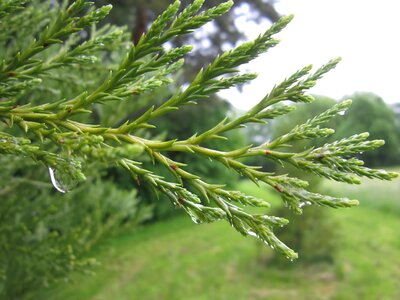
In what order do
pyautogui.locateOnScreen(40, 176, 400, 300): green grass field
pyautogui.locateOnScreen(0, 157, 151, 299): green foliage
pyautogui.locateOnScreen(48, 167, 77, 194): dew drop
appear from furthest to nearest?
pyautogui.locateOnScreen(40, 176, 400, 300): green grass field
pyautogui.locateOnScreen(0, 157, 151, 299): green foliage
pyautogui.locateOnScreen(48, 167, 77, 194): dew drop

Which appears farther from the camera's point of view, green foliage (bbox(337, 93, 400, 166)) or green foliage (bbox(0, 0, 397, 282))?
green foliage (bbox(337, 93, 400, 166))

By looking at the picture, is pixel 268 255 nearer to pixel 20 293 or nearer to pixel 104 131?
pixel 20 293

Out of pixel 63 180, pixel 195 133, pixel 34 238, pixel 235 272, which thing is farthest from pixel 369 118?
pixel 63 180

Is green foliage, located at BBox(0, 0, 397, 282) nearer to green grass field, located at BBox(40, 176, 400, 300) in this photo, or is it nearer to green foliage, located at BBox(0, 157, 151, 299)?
green foliage, located at BBox(0, 157, 151, 299)

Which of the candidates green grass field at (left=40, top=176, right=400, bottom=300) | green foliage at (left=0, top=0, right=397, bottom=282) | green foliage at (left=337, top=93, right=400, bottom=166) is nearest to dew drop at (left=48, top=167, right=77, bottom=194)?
green foliage at (left=0, top=0, right=397, bottom=282)

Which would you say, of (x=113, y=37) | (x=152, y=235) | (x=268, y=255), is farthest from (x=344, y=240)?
(x=113, y=37)

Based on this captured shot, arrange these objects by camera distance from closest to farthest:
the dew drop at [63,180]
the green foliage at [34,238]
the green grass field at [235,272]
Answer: the dew drop at [63,180] → the green foliage at [34,238] → the green grass field at [235,272]

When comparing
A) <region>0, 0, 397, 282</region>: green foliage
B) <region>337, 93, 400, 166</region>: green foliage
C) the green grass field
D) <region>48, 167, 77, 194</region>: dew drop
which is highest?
<region>0, 0, 397, 282</region>: green foliage

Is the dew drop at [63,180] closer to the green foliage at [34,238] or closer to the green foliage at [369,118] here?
the green foliage at [34,238]

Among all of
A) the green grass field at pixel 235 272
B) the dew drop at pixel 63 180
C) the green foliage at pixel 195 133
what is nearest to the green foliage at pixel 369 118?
the green grass field at pixel 235 272

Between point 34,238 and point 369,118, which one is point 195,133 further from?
point 369,118
